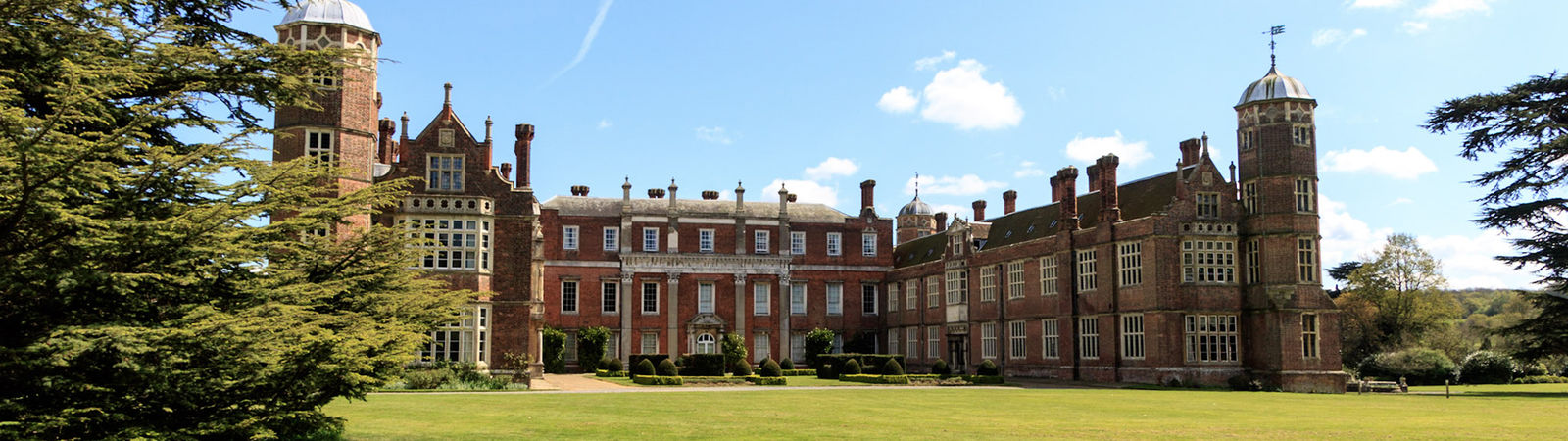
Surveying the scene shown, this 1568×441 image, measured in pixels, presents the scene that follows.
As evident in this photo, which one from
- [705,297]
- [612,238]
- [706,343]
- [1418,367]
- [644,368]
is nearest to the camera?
[644,368]

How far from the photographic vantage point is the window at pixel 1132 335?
1523 inches

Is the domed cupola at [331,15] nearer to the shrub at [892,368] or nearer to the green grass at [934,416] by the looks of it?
the green grass at [934,416]

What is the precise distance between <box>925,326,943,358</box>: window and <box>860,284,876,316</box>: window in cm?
523

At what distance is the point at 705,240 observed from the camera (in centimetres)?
5528

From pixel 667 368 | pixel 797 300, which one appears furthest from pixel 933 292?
pixel 667 368

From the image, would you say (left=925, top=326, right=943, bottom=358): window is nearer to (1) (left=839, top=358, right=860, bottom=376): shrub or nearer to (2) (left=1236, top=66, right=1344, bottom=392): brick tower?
(1) (left=839, top=358, right=860, bottom=376): shrub

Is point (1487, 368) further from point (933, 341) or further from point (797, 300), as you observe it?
point (797, 300)

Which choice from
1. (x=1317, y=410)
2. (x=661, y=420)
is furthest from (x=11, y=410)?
(x=1317, y=410)

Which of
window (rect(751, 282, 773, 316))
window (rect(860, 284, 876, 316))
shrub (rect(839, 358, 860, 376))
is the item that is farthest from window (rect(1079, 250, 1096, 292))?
window (rect(751, 282, 773, 316))

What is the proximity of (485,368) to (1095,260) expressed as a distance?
21.5m

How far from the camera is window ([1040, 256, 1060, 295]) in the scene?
1700 inches

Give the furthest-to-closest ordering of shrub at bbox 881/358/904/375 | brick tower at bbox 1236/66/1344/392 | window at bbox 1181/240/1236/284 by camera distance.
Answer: shrub at bbox 881/358/904/375 → window at bbox 1181/240/1236/284 → brick tower at bbox 1236/66/1344/392

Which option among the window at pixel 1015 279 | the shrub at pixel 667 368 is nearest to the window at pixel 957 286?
the window at pixel 1015 279

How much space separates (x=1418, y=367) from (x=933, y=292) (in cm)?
1990
